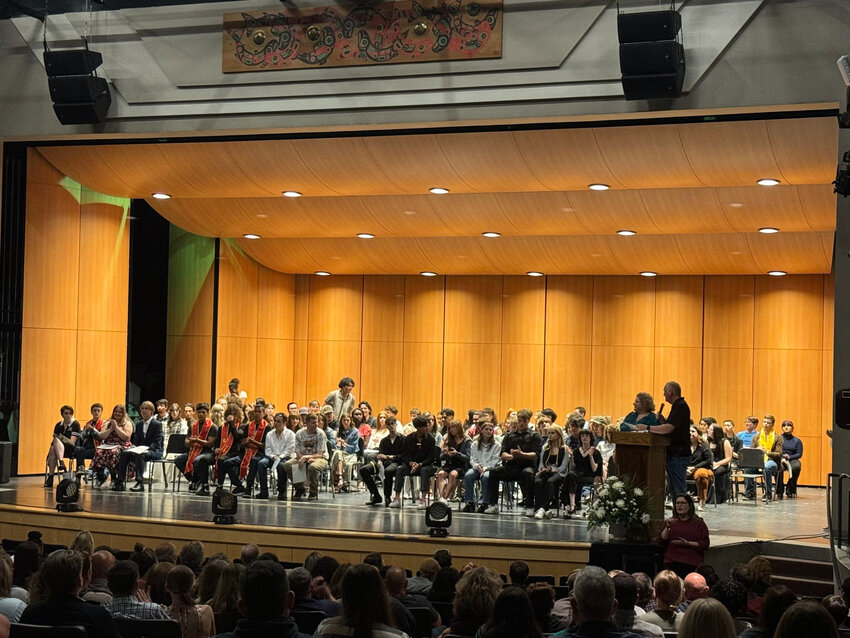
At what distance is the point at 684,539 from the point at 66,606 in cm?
624

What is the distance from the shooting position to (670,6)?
1077 cm

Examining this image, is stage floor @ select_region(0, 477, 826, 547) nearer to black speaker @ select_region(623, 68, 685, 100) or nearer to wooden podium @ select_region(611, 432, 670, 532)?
wooden podium @ select_region(611, 432, 670, 532)

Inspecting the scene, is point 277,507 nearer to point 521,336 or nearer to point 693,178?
point 693,178

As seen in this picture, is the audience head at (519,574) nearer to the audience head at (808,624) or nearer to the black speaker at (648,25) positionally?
the audience head at (808,624)

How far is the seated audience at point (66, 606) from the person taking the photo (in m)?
4.42

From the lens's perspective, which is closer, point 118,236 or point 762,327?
point 118,236

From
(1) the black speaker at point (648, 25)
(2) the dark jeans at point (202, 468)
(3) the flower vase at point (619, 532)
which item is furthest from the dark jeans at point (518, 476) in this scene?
(1) the black speaker at point (648, 25)

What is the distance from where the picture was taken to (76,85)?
1268 cm

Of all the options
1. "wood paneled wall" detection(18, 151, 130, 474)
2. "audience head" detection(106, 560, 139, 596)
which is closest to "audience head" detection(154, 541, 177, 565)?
"audience head" detection(106, 560, 139, 596)

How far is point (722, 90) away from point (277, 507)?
21.9ft

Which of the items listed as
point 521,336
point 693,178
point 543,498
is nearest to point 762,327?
point 521,336

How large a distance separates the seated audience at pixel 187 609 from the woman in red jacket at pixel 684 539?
17.3ft

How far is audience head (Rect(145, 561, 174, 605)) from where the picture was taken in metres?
6.08

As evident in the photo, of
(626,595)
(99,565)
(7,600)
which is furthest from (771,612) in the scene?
(99,565)
